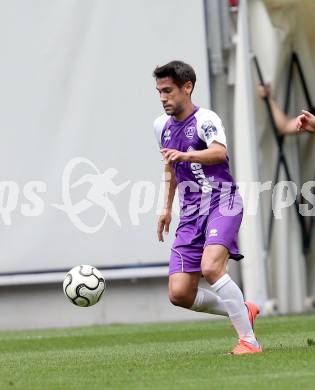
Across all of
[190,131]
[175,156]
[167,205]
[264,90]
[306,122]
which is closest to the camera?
[175,156]

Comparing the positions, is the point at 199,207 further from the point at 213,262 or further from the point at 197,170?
the point at 213,262

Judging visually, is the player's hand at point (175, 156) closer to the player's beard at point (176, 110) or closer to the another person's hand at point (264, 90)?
the player's beard at point (176, 110)

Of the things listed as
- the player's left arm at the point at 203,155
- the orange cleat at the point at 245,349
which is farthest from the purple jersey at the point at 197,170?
the orange cleat at the point at 245,349

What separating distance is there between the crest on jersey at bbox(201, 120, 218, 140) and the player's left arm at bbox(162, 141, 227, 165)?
85 mm

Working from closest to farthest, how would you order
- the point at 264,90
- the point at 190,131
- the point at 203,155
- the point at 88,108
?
1. the point at 203,155
2. the point at 190,131
3. the point at 264,90
4. the point at 88,108

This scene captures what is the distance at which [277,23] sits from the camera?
46.4 ft

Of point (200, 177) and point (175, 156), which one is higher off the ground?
point (175, 156)

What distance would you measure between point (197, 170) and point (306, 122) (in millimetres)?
845

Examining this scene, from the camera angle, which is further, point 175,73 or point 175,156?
point 175,73

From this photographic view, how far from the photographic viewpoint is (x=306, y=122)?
848 centimetres

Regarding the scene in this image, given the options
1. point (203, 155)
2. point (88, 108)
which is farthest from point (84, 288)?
point (88, 108)

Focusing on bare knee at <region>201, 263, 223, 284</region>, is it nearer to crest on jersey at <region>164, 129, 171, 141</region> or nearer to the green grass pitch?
the green grass pitch

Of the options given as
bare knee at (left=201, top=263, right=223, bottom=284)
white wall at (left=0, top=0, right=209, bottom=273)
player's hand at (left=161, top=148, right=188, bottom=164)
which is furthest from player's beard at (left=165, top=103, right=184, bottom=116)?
white wall at (left=0, top=0, right=209, bottom=273)

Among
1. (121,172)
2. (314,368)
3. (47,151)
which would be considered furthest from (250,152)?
(314,368)
